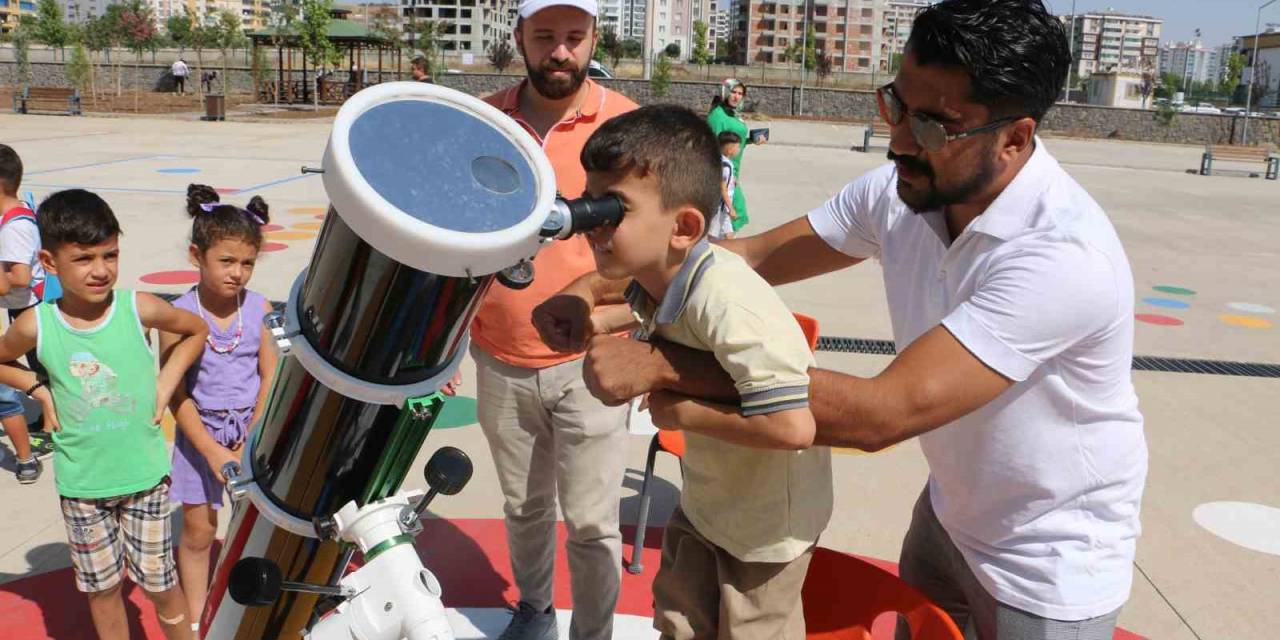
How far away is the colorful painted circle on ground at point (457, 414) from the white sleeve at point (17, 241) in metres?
1.96

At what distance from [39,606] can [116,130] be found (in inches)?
797

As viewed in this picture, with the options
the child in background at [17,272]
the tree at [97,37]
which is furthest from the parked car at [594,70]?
the tree at [97,37]

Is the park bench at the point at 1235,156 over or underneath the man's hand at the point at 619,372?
over

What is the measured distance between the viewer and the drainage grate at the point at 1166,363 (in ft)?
20.9

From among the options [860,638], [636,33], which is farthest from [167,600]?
[636,33]

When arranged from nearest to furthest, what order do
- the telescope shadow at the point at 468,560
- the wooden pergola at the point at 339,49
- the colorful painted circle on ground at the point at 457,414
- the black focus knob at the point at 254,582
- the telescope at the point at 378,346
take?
the telescope at the point at 378,346, the black focus knob at the point at 254,582, the telescope shadow at the point at 468,560, the colorful painted circle on ground at the point at 457,414, the wooden pergola at the point at 339,49

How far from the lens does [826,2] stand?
4734 inches

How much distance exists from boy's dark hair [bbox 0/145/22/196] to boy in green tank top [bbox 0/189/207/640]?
2083mm

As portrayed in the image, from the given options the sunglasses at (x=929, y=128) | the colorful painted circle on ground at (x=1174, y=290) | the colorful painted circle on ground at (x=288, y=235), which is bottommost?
the colorful painted circle on ground at (x=1174, y=290)

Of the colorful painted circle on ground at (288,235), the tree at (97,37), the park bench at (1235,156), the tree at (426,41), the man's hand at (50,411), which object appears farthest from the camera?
the tree at (426,41)

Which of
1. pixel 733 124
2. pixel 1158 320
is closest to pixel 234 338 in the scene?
pixel 733 124

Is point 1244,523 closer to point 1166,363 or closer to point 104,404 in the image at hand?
point 1166,363

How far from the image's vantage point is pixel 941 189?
1.60 metres

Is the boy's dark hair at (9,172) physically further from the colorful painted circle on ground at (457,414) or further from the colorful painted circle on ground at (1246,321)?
the colorful painted circle on ground at (1246,321)
